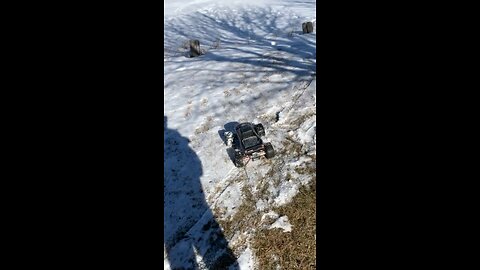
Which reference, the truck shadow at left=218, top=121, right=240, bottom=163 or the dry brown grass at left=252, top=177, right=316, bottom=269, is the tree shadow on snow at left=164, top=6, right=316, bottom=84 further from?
the dry brown grass at left=252, top=177, right=316, bottom=269

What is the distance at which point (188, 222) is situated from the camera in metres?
6.47

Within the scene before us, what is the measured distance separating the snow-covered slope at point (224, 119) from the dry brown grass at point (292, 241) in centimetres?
22

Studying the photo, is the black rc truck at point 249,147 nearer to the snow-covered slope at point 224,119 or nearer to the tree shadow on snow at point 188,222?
the snow-covered slope at point 224,119

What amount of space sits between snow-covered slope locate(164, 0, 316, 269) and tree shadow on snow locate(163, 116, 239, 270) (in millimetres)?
20

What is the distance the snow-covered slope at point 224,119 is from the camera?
21.1 ft

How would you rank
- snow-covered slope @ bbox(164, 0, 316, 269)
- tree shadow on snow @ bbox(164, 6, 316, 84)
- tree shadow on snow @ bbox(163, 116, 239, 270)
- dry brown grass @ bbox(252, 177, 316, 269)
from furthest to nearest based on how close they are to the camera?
tree shadow on snow @ bbox(164, 6, 316, 84) → snow-covered slope @ bbox(164, 0, 316, 269) → tree shadow on snow @ bbox(163, 116, 239, 270) → dry brown grass @ bbox(252, 177, 316, 269)

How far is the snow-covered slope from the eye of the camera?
6430 millimetres

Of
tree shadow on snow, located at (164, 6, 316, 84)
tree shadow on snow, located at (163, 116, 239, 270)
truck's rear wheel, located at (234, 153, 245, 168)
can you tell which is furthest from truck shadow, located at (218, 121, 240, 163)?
tree shadow on snow, located at (164, 6, 316, 84)

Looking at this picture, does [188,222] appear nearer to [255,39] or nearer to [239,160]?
[239,160]

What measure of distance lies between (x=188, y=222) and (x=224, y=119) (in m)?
3.47

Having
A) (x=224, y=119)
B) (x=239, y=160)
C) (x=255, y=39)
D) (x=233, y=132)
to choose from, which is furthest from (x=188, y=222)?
(x=255, y=39)

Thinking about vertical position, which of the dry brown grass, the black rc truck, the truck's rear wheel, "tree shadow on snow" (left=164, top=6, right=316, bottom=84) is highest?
"tree shadow on snow" (left=164, top=6, right=316, bottom=84)

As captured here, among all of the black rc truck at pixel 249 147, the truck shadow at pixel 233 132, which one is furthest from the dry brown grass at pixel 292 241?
the truck shadow at pixel 233 132
